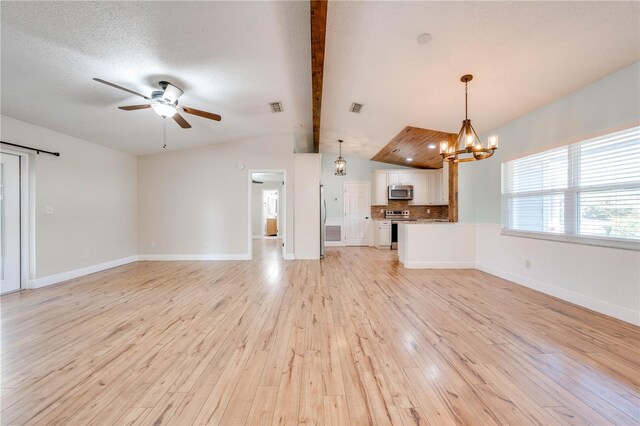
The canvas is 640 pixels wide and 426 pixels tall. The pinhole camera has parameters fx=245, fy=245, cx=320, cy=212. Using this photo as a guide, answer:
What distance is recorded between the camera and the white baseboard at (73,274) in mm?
3616

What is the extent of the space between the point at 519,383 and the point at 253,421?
166 cm

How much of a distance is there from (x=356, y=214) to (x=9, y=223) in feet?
23.3

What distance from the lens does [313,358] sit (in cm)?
186

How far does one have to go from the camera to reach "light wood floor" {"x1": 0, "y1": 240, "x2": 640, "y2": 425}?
1.37m

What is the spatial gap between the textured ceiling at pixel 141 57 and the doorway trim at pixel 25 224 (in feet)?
2.32

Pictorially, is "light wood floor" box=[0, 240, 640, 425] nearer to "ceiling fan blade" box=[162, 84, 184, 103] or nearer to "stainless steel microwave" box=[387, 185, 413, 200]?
"ceiling fan blade" box=[162, 84, 184, 103]

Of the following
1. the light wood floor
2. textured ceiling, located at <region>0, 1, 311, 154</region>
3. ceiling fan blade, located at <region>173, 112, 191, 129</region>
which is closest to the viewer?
the light wood floor

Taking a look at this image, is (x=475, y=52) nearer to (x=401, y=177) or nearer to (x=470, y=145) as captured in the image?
(x=470, y=145)

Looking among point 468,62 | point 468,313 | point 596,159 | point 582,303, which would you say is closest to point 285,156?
point 468,62

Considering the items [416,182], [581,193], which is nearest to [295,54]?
[581,193]

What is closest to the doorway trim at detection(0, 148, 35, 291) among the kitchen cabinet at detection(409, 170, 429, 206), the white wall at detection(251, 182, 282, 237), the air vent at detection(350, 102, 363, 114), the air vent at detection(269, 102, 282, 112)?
the air vent at detection(269, 102, 282, 112)

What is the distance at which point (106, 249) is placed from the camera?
4.83 m

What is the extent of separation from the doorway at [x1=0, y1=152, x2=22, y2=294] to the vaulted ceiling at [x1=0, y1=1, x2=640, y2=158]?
28.9 inches

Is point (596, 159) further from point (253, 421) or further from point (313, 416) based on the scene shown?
point (253, 421)
